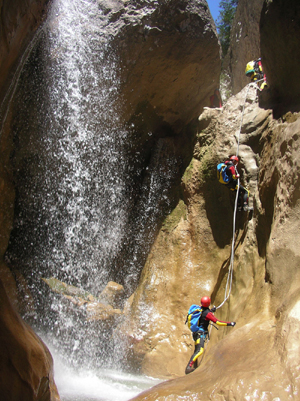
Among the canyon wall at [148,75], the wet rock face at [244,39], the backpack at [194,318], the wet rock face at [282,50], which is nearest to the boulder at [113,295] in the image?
the canyon wall at [148,75]

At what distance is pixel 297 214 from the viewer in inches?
148

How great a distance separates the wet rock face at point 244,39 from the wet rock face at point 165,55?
2.16 meters

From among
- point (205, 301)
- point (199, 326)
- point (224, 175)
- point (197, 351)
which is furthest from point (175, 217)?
point (197, 351)

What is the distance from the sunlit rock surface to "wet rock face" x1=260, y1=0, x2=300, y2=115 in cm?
38

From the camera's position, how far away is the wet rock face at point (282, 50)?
16.1ft

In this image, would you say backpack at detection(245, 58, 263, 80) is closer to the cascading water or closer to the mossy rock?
the cascading water

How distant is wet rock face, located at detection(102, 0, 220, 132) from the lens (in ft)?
24.2

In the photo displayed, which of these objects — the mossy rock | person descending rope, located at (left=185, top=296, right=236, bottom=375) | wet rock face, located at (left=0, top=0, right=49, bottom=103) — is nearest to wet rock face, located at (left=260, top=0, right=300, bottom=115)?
the mossy rock

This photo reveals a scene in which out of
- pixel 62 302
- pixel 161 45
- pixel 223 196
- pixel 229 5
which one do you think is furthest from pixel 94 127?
pixel 229 5

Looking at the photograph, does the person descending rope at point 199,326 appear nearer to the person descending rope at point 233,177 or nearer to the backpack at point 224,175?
the person descending rope at point 233,177

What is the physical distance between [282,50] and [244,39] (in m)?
6.56

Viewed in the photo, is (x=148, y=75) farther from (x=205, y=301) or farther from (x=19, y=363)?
(x=19, y=363)

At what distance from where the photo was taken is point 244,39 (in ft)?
35.7

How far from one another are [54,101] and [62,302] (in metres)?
4.94
